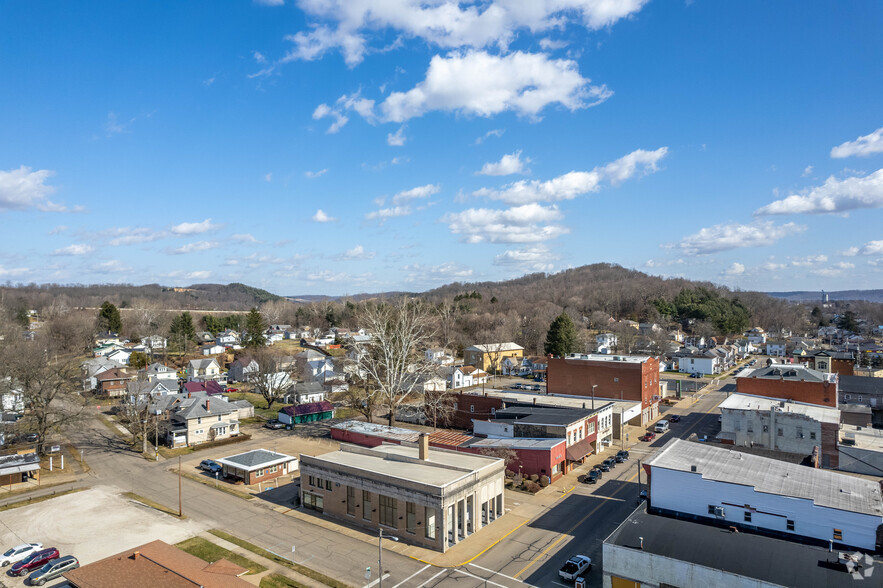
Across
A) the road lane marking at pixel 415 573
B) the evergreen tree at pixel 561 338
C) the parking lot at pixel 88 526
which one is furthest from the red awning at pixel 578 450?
the evergreen tree at pixel 561 338

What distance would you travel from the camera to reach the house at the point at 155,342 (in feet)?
380

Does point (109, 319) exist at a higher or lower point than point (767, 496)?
higher

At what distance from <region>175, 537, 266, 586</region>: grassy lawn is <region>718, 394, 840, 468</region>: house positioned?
4375 centimetres

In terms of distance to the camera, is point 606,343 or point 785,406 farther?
point 606,343

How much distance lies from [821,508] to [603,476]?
18.3 m

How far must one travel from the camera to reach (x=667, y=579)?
23516 mm

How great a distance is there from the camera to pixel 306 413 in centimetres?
6366

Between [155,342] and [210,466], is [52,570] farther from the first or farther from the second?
[155,342]

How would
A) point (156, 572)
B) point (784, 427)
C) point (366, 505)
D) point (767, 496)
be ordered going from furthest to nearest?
1. point (784, 427)
2. point (366, 505)
3. point (767, 496)
4. point (156, 572)

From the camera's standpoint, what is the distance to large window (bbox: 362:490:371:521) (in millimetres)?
34031

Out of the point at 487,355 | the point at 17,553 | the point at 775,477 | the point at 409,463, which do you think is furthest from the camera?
the point at 487,355

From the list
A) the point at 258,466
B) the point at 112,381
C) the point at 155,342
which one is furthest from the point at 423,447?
the point at 155,342

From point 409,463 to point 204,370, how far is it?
72.5 m

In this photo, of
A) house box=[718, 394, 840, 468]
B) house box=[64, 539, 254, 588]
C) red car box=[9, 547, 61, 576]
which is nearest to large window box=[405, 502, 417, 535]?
house box=[64, 539, 254, 588]
